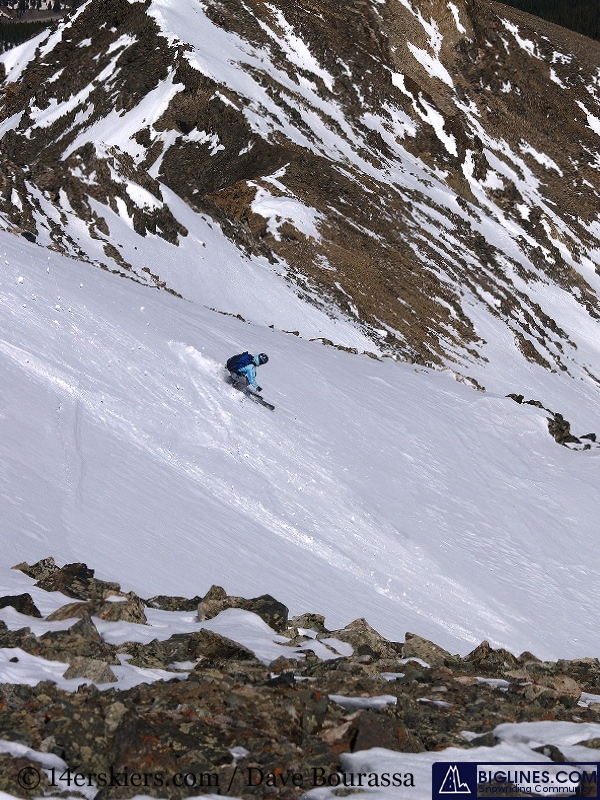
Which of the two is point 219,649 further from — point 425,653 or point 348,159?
point 348,159

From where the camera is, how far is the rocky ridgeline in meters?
5.58

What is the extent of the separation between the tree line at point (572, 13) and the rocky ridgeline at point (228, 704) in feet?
576

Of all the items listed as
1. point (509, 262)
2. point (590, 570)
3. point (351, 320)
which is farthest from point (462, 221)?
point (590, 570)

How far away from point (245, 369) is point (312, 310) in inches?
753

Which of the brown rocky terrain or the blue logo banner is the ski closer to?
the blue logo banner

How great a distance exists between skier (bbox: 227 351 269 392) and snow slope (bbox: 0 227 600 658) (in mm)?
270

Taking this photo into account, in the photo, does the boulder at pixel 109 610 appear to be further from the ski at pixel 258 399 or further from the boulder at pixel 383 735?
the ski at pixel 258 399

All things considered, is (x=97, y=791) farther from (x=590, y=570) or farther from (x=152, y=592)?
(x=590, y=570)

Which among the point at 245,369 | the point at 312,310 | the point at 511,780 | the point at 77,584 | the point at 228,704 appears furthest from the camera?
the point at 312,310

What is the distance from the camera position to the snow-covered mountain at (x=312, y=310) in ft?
47.5

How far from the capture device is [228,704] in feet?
21.3

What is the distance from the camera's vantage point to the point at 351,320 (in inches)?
1519

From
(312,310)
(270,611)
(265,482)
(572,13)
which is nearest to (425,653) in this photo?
(270,611)

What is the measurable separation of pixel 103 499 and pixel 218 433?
14.4 feet
